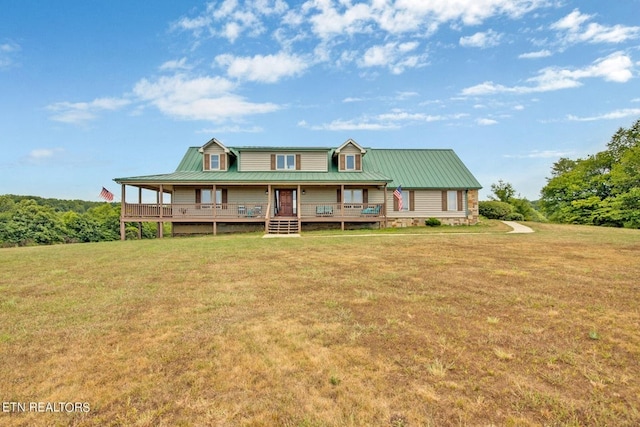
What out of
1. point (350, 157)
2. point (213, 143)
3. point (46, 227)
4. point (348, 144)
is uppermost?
point (213, 143)

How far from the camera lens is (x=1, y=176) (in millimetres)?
47594

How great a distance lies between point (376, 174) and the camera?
72.9 ft

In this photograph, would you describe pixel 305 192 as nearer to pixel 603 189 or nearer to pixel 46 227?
pixel 603 189

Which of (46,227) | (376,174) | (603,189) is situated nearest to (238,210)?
(376,174)

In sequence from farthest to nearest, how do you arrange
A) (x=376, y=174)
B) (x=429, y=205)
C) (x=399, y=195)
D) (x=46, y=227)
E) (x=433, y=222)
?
1. (x=46, y=227)
2. (x=429, y=205)
3. (x=376, y=174)
4. (x=433, y=222)
5. (x=399, y=195)

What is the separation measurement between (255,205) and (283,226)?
8.65 feet

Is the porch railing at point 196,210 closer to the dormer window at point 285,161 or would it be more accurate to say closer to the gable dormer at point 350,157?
the dormer window at point 285,161

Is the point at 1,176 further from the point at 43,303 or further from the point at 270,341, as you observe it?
the point at 270,341

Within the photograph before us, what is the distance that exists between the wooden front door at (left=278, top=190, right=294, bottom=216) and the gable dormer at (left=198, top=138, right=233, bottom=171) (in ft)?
14.6

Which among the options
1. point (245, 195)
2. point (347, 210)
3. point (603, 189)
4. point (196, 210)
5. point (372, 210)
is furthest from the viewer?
point (603, 189)

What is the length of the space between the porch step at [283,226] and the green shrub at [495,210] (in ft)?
57.4

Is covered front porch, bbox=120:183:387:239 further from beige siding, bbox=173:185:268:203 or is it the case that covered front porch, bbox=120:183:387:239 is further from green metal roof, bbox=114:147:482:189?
green metal roof, bbox=114:147:482:189

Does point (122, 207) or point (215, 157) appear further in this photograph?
point (215, 157)

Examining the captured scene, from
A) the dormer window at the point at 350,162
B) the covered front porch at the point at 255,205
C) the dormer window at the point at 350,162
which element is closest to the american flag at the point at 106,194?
the covered front porch at the point at 255,205
